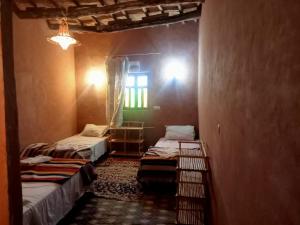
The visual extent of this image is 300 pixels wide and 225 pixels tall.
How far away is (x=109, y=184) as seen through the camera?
3965 mm

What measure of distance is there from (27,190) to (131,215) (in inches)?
50.7

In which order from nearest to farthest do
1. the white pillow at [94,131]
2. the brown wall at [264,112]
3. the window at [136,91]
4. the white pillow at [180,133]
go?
the brown wall at [264,112], the white pillow at [180,133], the white pillow at [94,131], the window at [136,91]

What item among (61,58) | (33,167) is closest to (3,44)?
(33,167)

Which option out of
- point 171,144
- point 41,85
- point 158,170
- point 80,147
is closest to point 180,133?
point 171,144

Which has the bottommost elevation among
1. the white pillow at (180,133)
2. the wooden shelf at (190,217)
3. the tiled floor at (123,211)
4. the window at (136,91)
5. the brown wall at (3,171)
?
the tiled floor at (123,211)

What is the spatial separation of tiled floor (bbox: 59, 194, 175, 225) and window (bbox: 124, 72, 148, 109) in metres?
2.66

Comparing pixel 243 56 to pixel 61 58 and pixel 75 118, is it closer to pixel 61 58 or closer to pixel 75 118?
pixel 61 58

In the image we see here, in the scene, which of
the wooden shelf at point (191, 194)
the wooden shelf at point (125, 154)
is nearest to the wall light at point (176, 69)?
the wooden shelf at point (125, 154)

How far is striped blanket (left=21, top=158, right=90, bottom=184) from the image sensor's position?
9.07 ft

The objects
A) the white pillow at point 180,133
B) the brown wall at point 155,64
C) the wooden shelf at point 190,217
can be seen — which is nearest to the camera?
the wooden shelf at point 190,217

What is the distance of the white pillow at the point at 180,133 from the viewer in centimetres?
512

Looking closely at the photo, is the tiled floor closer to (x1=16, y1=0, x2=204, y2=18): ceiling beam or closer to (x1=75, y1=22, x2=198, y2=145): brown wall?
(x1=75, y1=22, x2=198, y2=145): brown wall

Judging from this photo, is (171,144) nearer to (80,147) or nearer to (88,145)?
(88,145)

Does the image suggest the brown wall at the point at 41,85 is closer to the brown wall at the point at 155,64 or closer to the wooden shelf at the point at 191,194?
the brown wall at the point at 155,64
